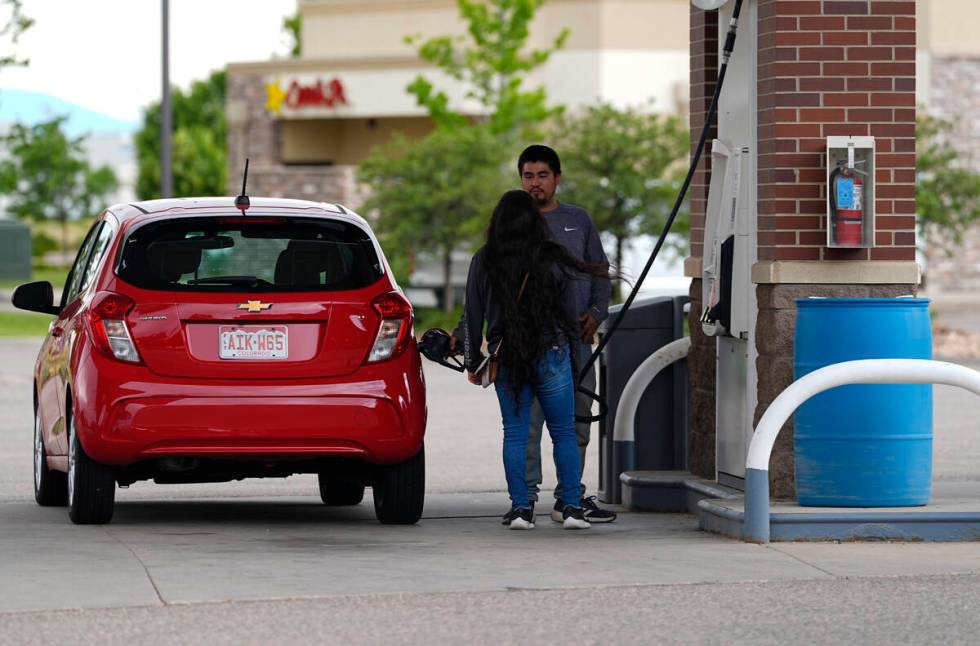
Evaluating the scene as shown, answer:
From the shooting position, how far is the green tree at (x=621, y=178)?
32031 mm

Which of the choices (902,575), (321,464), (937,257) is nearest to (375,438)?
(321,464)

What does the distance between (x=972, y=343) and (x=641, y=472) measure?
18.2 m

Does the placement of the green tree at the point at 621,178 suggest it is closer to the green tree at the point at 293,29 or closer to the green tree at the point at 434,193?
the green tree at the point at 434,193

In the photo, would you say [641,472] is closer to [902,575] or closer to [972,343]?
[902,575]

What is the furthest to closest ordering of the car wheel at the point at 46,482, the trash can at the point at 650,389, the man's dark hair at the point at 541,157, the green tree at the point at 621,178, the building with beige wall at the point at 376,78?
the building with beige wall at the point at 376,78
the green tree at the point at 621,178
the car wheel at the point at 46,482
the trash can at the point at 650,389
the man's dark hair at the point at 541,157

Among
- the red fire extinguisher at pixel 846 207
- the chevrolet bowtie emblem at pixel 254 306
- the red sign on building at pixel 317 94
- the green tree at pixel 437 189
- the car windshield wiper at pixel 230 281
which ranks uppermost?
the red sign on building at pixel 317 94

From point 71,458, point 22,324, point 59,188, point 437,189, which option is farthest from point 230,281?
point 59,188

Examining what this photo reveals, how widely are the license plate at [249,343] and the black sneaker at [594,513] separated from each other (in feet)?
5.67

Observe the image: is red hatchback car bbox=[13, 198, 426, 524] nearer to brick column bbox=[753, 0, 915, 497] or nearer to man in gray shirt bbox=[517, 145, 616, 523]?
man in gray shirt bbox=[517, 145, 616, 523]

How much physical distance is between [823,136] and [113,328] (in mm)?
3432

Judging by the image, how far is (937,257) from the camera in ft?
162

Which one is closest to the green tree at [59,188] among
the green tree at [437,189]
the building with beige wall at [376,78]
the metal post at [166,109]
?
the building with beige wall at [376,78]

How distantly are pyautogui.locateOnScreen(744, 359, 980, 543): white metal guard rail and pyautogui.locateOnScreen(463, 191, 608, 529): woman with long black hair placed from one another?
1.21 m

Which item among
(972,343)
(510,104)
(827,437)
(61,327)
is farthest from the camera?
(510,104)
